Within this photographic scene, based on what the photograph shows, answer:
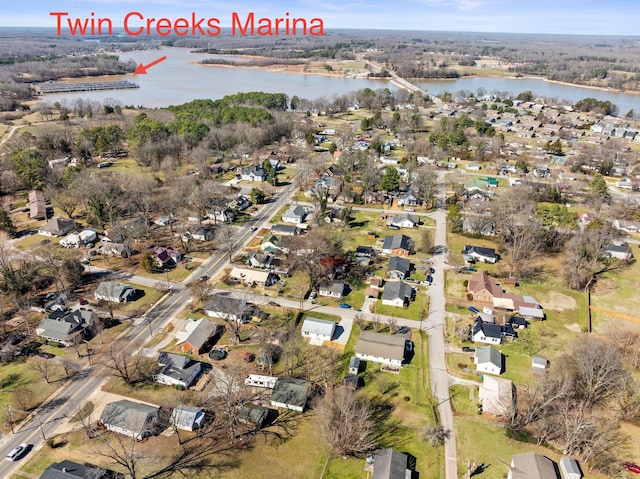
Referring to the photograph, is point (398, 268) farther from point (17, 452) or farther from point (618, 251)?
point (17, 452)

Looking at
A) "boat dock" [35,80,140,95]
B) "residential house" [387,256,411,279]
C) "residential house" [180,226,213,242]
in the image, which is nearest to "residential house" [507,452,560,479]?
"residential house" [387,256,411,279]

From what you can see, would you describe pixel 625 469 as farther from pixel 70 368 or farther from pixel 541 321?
pixel 70 368

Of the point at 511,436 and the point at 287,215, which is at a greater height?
the point at 287,215

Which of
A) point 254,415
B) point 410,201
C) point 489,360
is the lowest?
point 254,415

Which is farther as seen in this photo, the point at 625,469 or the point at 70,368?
the point at 70,368

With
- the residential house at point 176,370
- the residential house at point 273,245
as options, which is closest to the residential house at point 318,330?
the residential house at point 176,370

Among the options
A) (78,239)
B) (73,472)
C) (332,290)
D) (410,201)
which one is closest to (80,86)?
(78,239)

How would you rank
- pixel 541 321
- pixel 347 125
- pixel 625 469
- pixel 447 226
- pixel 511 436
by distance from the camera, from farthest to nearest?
pixel 347 125 < pixel 447 226 < pixel 541 321 < pixel 511 436 < pixel 625 469

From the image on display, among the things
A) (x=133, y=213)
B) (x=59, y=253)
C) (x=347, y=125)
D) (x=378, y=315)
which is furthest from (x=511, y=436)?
(x=347, y=125)

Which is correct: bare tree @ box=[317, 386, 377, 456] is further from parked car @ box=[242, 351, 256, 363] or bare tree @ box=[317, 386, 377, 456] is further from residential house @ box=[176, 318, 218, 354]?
residential house @ box=[176, 318, 218, 354]
